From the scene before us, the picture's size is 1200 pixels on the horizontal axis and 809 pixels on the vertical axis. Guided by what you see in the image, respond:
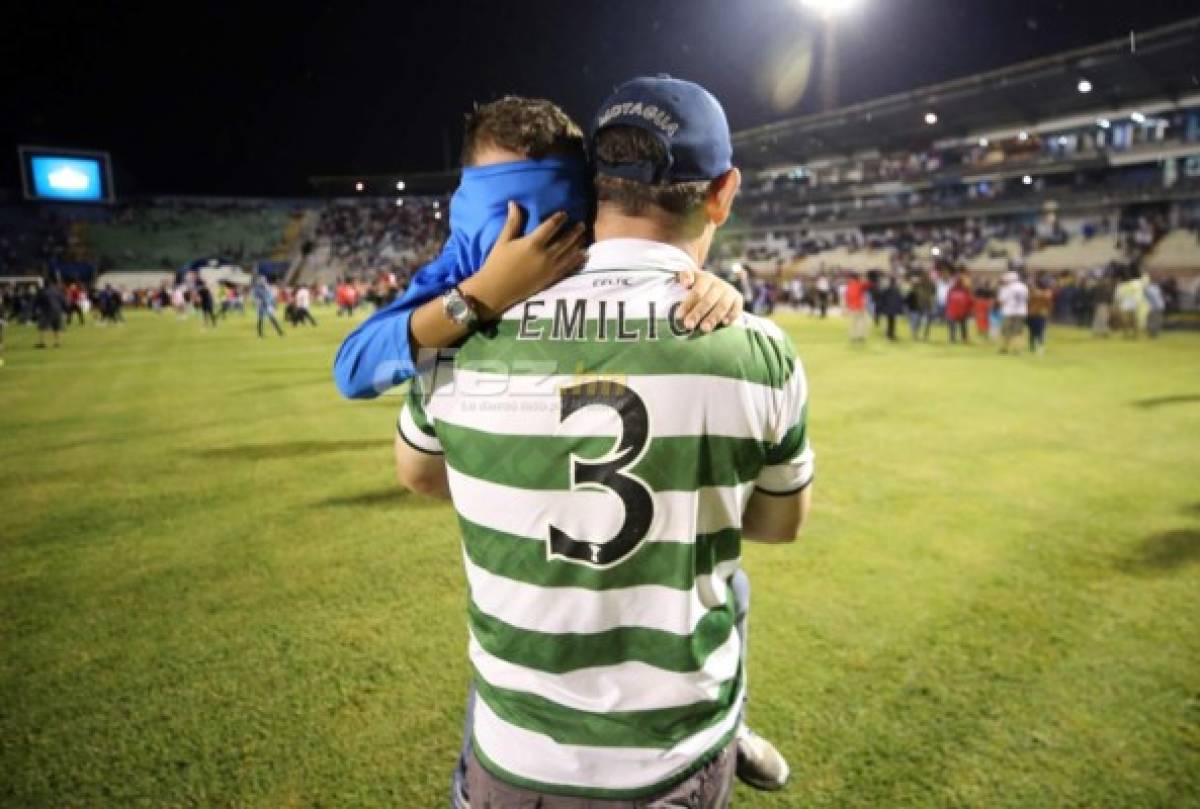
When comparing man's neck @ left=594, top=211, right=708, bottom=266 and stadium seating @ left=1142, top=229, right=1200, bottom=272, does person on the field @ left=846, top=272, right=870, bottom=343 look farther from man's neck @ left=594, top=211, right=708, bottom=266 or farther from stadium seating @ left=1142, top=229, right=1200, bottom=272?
stadium seating @ left=1142, top=229, right=1200, bottom=272

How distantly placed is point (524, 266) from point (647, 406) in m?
0.35

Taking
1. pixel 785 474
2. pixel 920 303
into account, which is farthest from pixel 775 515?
pixel 920 303

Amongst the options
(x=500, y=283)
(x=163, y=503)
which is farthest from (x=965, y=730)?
(x=163, y=503)

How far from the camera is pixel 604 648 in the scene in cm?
129

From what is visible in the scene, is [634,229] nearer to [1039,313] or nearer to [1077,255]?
[1039,313]

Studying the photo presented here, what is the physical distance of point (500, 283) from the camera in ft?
4.39

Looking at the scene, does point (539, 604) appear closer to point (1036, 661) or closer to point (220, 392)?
point (1036, 661)

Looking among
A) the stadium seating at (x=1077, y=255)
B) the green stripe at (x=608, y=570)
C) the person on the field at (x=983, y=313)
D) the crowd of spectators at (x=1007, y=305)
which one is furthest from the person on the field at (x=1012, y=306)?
the stadium seating at (x=1077, y=255)

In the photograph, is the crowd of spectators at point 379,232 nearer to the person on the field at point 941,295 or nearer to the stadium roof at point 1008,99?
the stadium roof at point 1008,99

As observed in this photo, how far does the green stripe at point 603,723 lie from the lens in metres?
1.29

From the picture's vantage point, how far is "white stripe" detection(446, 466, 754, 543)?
126cm

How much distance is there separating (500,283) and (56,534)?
562cm

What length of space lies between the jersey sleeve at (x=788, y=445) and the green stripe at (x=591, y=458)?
0.07m

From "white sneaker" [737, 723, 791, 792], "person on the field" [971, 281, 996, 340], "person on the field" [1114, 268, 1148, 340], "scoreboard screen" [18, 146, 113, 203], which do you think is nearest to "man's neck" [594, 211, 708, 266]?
"white sneaker" [737, 723, 791, 792]
